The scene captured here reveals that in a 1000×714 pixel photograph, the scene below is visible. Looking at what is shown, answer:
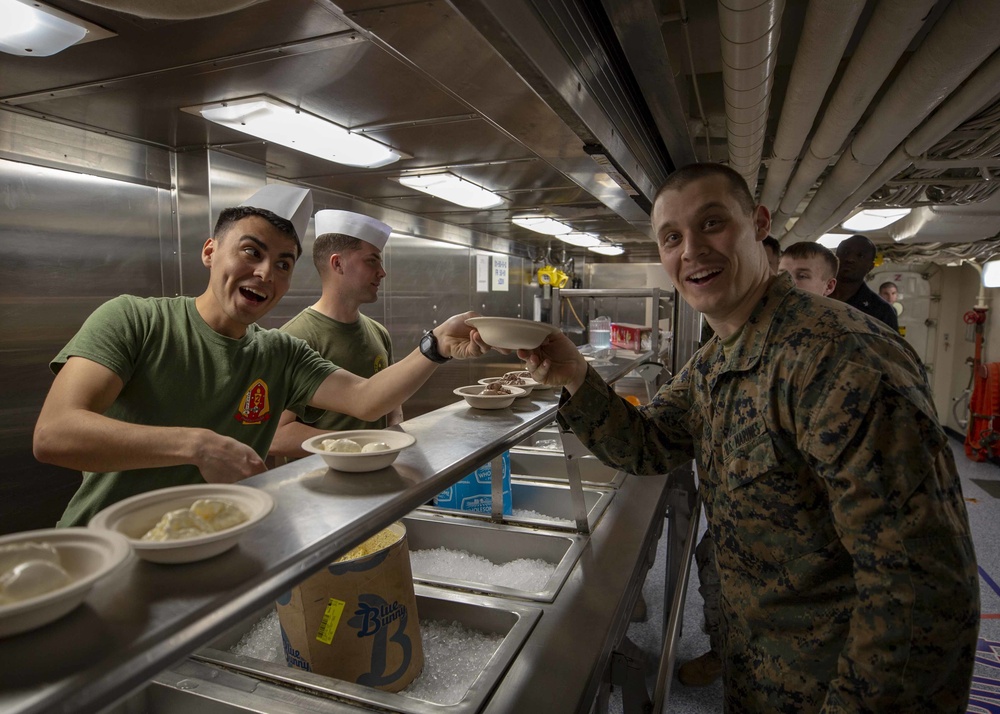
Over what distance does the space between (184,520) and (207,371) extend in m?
1.02

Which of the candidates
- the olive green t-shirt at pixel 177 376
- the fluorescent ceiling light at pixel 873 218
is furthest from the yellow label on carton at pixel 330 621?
the fluorescent ceiling light at pixel 873 218

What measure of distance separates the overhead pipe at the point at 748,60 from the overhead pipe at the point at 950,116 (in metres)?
0.67

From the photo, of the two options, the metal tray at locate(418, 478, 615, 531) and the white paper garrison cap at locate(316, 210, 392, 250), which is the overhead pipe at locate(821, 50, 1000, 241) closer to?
the metal tray at locate(418, 478, 615, 531)

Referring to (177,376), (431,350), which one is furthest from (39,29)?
(431,350)

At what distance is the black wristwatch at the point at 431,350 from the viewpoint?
1688 millimetres

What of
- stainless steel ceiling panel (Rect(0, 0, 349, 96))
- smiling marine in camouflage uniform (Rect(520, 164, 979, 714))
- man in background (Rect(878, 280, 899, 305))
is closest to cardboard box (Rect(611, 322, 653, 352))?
smiling marine in camouflage uniform (Rect(520, 164, 979, 714))

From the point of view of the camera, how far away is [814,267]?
10.1 feet

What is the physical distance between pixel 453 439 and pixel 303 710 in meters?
0.61

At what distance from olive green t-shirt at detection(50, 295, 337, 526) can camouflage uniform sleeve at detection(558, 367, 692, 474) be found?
86 centimetres

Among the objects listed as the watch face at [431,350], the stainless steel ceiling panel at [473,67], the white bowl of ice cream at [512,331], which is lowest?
the watch face at [431,350]

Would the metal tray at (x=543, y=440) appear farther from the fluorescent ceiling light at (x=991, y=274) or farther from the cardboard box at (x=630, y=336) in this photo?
the fluorescent ceiling light at (x=991, y=274)

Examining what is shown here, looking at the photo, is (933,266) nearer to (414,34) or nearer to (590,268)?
(590,268)

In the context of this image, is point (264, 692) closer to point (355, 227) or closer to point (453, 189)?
point (355, 227)

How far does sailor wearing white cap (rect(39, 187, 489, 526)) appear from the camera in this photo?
1.26m
